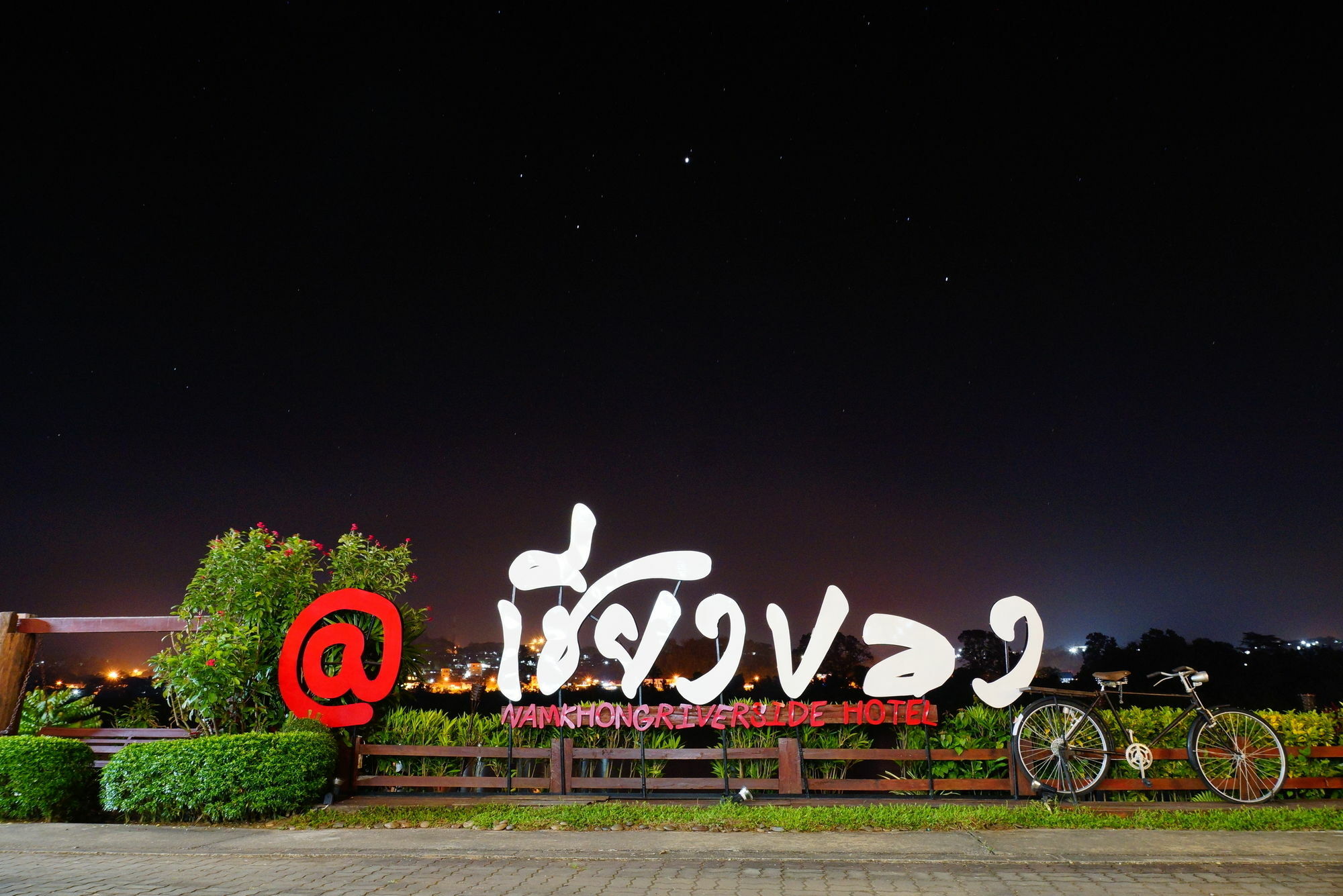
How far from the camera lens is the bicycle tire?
841cm

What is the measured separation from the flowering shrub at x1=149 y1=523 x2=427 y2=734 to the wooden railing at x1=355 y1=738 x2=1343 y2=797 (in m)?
1.85

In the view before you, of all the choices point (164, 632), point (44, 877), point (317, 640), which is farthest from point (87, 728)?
point (44, 877)

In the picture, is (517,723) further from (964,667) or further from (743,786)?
(964,667)

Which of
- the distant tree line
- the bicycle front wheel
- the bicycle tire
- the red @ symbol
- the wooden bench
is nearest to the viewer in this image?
the bicycle front wheel

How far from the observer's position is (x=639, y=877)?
6.04 m

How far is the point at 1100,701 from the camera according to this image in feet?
28.7

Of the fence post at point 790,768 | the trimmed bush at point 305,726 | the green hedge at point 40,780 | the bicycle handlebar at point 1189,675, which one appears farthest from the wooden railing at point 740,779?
the green hedge at point 40,780

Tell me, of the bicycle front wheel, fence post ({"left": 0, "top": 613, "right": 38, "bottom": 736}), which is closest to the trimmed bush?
fence post ({"left": 0, "top": 613, "right": 38, "bottom": 736})

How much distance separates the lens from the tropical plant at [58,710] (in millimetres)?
11609

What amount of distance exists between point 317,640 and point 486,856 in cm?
418

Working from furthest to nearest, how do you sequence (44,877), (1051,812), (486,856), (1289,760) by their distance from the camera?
(1289,760), (1051,812), (486,856), (44,877)

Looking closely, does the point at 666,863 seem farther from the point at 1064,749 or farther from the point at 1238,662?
the point at 1238,662

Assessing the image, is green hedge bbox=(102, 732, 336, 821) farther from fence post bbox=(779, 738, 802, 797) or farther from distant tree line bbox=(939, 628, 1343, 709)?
distant tree line bbox=(939, 628, 1343, 709)

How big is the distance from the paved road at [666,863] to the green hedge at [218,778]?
67 centimetres
